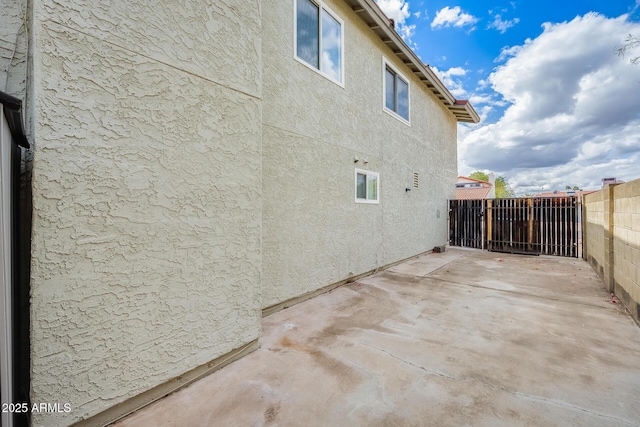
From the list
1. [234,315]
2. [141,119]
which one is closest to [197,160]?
[141,119]

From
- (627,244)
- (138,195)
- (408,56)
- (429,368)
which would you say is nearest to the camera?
(138,195)

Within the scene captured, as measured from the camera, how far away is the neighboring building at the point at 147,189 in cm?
188

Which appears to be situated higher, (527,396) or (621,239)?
(621,239)

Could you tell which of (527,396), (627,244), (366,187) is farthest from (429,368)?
(366,187)

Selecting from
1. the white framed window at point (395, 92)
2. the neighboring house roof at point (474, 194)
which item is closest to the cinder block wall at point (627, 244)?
the white framed window at point (395, 92)

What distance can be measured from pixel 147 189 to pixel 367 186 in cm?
555

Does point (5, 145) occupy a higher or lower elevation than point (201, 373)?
higher

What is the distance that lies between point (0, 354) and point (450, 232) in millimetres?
14283

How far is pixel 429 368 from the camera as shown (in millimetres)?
2977

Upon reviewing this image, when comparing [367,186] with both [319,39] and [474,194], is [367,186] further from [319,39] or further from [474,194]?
[474,194]

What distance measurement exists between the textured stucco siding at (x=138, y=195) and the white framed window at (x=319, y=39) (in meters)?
2.22

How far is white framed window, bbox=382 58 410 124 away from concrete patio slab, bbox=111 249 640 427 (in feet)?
19.4

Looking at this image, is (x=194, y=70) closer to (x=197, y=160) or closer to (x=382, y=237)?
(x=197, y=160)

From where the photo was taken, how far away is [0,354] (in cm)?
156
